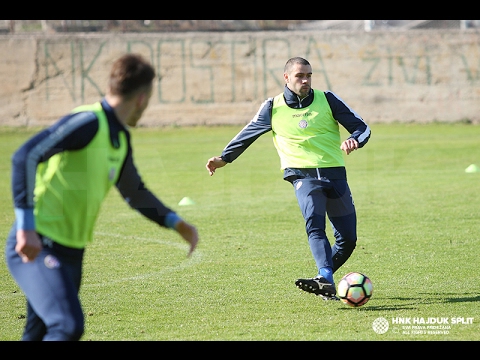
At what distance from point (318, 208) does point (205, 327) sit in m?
1.71

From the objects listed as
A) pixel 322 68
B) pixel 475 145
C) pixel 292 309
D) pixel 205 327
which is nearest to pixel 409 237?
pixel 292 309

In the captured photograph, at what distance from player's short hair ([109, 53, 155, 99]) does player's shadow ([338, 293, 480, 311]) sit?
3.46m

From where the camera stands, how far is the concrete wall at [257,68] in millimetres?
24906

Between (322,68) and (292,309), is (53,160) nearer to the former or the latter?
(292,309)

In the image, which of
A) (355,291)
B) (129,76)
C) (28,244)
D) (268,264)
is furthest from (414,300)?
(28,244)

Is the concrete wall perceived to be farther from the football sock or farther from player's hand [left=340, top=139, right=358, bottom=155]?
the football sock

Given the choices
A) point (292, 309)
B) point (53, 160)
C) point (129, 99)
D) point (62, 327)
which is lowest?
point (292, 309)

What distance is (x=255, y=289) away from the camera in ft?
25.1

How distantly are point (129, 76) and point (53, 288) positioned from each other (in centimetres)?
131

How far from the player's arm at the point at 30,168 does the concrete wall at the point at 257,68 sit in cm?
2122

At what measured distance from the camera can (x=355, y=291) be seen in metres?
6.80

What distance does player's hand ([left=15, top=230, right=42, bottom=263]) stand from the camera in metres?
4.14

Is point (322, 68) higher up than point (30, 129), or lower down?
higher up

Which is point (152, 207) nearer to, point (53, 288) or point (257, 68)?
point (53, 288)
